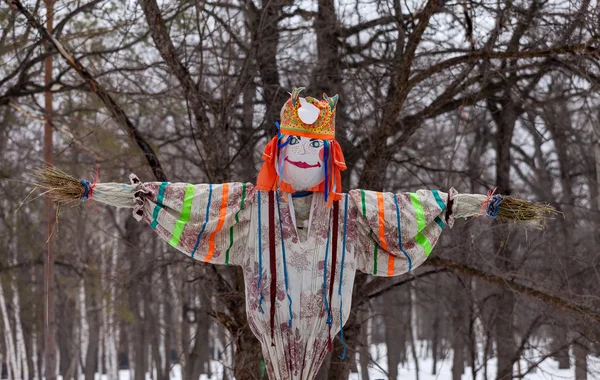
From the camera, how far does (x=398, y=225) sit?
3646mm

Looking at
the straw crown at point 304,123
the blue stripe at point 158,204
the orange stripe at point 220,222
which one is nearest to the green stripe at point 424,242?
the straw crown at point 304,123

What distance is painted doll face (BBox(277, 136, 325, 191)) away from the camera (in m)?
3.54

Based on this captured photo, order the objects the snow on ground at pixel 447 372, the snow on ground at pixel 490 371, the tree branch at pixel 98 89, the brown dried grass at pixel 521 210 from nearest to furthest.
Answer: the brown dried grass at pixel 521 210 → the tree branch at pixel 98 89 → the snow on ground at pixel 490 371 → the snow on ground at pixel 447 372

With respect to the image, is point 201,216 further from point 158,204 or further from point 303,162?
point 303,162

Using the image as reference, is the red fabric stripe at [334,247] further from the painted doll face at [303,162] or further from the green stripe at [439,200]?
the green stripe at [439,200]

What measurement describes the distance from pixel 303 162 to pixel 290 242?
447 millimetres

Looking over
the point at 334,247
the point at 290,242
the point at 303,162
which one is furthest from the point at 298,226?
the point at 303,162

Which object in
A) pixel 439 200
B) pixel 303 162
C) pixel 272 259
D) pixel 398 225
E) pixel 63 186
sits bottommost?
pixel 272 259

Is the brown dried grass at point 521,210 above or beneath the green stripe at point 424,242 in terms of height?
above

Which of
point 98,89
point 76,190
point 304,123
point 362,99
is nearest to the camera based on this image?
point 76,190

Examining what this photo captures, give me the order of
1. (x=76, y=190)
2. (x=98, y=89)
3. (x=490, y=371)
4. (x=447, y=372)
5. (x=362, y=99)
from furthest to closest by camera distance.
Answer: (x=447, y=372), (x=490, y=371), (x=362, y=99), (x=98, y=89), (x=76, y=190)

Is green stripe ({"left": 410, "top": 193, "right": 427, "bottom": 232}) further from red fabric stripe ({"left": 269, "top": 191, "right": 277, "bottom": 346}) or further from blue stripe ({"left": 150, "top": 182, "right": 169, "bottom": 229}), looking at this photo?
blue stripe ({"left": 150, "top": 182, "right": 169, "bottom": 229})

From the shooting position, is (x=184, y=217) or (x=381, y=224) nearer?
(x=184, y=217)

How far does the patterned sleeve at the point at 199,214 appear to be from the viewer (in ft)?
11.5
